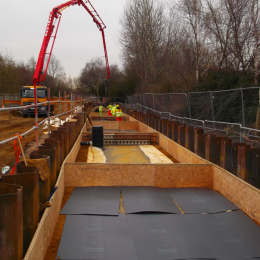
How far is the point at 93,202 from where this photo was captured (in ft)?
18.5

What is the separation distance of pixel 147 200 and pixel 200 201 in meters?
0.95

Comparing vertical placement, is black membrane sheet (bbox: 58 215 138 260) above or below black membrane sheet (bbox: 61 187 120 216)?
below

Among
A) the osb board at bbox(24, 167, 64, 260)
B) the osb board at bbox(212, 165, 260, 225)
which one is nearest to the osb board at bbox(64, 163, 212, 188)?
the osb board at bbox(212, 165, 260, 225)

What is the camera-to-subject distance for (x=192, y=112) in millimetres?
14195

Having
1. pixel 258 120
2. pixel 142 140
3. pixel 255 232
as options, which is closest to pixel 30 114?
pixel 142 140

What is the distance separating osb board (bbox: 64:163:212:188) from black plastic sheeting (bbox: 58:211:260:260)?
1565 mm

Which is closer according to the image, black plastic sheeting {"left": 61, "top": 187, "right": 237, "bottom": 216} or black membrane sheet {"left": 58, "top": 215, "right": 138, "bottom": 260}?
black membrane sheet {"left": 58, "top": 215, "right": 138, "bottom": 260}

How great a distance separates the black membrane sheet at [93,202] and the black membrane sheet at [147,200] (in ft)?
0.65

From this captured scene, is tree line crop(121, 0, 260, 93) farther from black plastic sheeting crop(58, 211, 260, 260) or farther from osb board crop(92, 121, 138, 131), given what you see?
black plastic sheeting crop(58, 211, 260, 260)

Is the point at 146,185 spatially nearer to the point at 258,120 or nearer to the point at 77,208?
the point at 77,208

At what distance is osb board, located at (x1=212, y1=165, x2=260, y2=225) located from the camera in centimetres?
478

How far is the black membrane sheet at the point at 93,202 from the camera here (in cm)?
518

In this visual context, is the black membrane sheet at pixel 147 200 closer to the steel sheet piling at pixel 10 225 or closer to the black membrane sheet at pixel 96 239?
the black membrane sheet at pixel 96 239

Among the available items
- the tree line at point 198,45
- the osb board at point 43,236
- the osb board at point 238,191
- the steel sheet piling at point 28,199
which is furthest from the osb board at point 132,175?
the tree line at point 198,45
